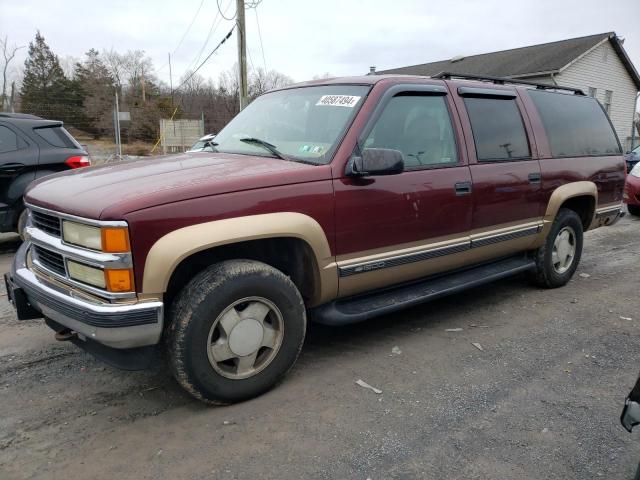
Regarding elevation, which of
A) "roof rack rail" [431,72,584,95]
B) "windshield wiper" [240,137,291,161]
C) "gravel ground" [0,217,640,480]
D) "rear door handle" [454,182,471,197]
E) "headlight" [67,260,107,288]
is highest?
"roof rack rail" [431,72,584,95]

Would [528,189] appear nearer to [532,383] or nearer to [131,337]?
[532,383]

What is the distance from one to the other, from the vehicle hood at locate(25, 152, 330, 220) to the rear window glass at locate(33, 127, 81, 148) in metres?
4.03

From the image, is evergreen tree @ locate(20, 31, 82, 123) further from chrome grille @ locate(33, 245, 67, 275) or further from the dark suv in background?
chrome grille @ locate(33, 245, 67, 275)

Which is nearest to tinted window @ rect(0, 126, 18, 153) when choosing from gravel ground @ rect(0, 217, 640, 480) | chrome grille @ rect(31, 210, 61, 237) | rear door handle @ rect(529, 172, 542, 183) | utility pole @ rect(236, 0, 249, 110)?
gravel ground @ rect(0, 217, 640, 480)

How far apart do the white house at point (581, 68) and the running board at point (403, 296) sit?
62.4ft

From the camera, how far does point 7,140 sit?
6.55 metres

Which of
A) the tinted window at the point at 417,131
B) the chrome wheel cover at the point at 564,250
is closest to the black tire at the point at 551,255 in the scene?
the chrome wheel cover at the point at 564,250

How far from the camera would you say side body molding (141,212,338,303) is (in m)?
2.56

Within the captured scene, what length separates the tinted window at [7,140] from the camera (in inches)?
256

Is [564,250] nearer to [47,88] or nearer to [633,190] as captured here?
[633,190]

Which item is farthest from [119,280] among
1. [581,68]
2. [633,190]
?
[581,68]

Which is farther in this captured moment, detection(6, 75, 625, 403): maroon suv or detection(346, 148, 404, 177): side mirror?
detection(346, 148, 404, 177): side mirror

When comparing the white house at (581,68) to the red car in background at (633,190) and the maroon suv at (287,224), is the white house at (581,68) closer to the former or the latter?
the red car in background at (633,190)

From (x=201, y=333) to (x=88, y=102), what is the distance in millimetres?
20770
